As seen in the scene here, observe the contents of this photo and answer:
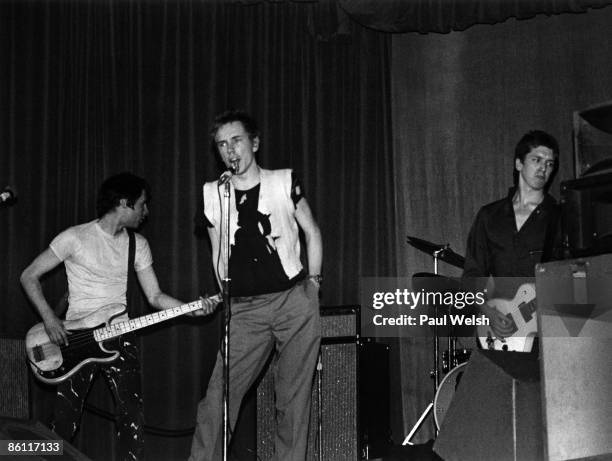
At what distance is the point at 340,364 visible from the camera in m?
4.78

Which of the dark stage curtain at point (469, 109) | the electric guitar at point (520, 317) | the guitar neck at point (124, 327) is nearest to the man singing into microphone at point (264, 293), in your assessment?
the guitar neck at point (124, 327)

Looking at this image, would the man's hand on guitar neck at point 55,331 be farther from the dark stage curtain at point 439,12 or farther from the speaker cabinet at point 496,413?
the dark stage curtain at point 439,12

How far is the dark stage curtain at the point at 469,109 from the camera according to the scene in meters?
5.44

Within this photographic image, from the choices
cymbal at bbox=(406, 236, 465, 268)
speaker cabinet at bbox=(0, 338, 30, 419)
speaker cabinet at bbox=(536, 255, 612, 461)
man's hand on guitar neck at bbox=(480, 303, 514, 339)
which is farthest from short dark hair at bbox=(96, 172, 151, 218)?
A: speaker cabinet at bbox=(536, 255, 612, 461)

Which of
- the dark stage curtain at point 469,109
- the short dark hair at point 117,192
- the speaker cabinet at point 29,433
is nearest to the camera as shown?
the speaker cabinet at point 29,433

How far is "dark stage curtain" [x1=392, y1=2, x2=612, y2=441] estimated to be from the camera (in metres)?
5.44

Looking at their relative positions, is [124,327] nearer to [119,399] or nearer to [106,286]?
[106,286]

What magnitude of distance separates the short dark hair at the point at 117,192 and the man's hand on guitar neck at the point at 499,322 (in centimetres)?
213

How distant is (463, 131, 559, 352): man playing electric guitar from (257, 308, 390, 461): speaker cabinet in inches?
32.4

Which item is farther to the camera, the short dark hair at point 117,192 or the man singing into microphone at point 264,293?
the short dark hair at point 117,192

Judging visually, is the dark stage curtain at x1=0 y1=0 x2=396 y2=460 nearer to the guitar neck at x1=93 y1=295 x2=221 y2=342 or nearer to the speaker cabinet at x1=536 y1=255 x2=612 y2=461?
the guitar neck at x1=93 y1=295 x2=221 y2=342

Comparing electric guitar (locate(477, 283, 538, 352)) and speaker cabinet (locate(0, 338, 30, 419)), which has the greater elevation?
electric guitar (locate(477, 283, 538, 352))

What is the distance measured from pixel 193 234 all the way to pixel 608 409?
3383 millimetres

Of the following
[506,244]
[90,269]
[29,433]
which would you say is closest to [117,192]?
[90,269]
